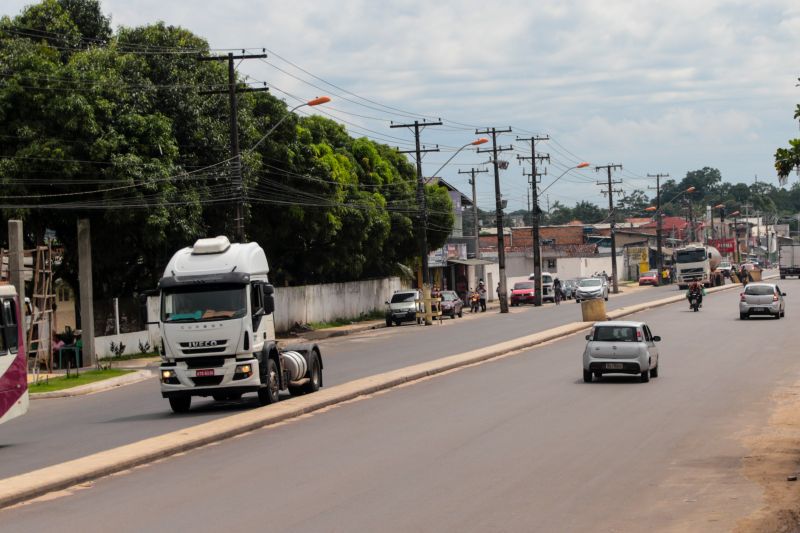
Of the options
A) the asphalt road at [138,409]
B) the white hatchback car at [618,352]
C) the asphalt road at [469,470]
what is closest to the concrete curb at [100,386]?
the asphalt road at [138,409]

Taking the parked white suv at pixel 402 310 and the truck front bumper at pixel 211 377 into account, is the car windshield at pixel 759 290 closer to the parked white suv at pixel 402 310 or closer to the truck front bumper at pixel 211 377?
the parked white suv at pixel 402 310

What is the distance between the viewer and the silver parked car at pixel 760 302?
176 feet

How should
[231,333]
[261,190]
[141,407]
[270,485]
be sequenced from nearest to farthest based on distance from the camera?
[270,485], [231,333], [141,407], [261,190]

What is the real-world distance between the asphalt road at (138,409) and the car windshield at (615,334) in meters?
6.55

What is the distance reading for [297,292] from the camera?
5984 cm

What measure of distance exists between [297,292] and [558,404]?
3759cm

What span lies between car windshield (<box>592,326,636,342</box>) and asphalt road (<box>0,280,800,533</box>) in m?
1.55

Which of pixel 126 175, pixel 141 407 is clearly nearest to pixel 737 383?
pixel 141 407

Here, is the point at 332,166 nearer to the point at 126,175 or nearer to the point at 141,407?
the point at 126,175

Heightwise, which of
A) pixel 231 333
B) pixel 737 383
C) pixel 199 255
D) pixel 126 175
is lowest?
pixel 737 383

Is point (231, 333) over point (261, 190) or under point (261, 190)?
under

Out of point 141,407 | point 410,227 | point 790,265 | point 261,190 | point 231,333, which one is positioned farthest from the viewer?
point 790,265

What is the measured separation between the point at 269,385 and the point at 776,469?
11.5 m

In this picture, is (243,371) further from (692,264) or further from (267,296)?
(692,264)
